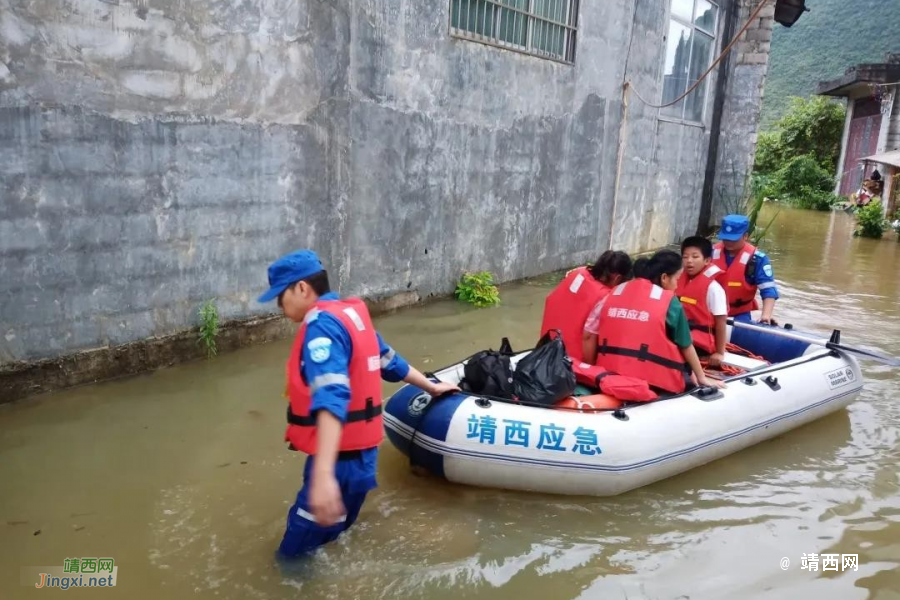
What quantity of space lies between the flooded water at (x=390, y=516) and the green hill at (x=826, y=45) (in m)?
38.6

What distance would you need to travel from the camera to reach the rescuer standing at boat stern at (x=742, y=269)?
212 inches

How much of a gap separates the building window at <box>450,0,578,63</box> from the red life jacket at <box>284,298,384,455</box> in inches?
198

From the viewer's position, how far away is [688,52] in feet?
36.8

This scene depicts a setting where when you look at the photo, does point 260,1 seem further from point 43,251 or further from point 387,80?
point 43,251

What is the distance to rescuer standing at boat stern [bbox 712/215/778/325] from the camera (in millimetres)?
5375

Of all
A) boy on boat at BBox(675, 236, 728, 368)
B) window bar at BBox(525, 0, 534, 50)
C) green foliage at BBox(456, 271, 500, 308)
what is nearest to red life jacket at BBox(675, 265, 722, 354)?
boy on boat at BBox(675, 236, 728, 368)

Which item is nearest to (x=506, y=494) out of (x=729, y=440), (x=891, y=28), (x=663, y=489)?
(x=663, y=489)

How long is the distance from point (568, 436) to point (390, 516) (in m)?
0.98

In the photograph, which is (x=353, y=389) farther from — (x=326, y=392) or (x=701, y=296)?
(x=701, y=296)

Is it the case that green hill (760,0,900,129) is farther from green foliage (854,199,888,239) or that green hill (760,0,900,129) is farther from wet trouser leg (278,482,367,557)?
wet trouser leg (278,482,367,557)

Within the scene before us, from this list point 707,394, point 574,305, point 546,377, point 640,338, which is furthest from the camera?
point 574,305

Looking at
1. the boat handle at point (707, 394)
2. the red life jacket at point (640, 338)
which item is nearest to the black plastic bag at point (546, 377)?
the red life jacket at point (640, 338)

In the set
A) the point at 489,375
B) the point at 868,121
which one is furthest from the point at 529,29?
the point at 868,121

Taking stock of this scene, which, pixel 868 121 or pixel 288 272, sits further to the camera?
pixel 868 121
